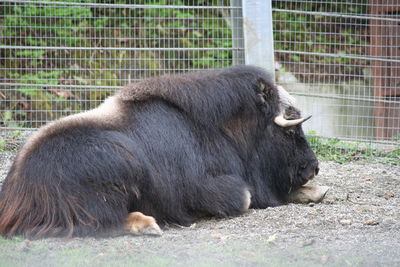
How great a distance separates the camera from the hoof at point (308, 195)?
→ 4.53 m

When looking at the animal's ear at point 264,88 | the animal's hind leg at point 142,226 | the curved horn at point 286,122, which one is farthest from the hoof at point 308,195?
the animal's hind leg at point 142,226

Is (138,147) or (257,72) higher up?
(257,72)

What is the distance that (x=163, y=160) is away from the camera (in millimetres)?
3904

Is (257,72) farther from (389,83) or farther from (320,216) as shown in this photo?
(389,83)

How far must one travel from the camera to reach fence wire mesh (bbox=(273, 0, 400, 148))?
23.4 ft

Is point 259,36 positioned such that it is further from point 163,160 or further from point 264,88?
point 163,160

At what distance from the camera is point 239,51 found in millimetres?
6258

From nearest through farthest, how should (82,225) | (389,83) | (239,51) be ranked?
(82,225) < (239,51) < (389,83)

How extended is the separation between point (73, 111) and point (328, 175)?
3.15 metres

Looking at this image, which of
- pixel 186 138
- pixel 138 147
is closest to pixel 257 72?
pixel 186 138

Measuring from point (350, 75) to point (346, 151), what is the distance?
3.97 feet

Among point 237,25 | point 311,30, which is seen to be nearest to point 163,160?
point 237,25

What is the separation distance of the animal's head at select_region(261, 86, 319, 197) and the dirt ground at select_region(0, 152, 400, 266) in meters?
0.23

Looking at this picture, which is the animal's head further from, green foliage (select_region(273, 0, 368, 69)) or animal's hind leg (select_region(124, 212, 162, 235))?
green foliage (select_region(273, 0, 368, 69))
